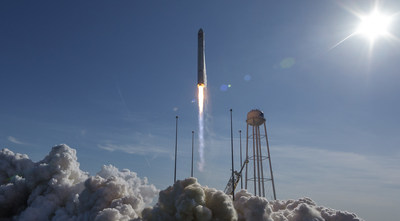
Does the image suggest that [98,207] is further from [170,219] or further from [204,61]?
[204,61]

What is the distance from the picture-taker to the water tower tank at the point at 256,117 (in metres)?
56.0

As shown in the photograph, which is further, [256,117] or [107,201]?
[256,117]

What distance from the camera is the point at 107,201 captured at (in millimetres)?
41156

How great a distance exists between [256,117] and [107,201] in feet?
100.0

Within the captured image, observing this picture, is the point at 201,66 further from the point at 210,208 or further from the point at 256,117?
the point at 210,208

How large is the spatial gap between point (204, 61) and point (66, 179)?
33537mm

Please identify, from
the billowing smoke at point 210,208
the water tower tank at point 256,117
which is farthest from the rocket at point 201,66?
the billowing smoke at point 210,208

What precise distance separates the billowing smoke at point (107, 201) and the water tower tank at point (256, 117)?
724 inches

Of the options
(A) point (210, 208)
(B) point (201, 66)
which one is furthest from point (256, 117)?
(A) point (210, 208)

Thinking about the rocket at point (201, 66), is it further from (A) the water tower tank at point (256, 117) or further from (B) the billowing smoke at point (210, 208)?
(B) the billowing smoke at point (210, 208)

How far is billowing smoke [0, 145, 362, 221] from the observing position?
28250mm

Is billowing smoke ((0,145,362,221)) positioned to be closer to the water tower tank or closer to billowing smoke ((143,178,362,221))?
billowing smoke ((143,178,362,221))

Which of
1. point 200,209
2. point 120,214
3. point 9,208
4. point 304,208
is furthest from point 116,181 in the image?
point 9,208

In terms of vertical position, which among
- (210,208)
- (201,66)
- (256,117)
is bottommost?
(210,208)
